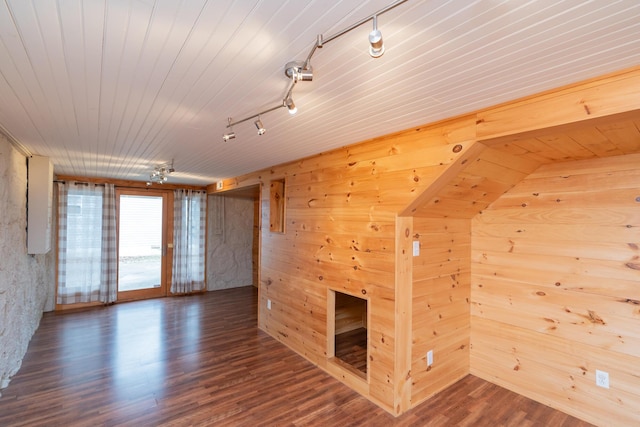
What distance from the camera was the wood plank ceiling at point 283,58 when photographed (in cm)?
106

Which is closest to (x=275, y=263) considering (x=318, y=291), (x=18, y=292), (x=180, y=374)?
(x=318, y=291)

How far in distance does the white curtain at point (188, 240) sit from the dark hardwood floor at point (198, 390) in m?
2.02

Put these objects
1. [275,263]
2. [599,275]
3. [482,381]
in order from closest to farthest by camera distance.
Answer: [599,275], [482,381], [275,263]

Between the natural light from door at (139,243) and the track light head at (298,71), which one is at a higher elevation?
the track light head at (298,71)

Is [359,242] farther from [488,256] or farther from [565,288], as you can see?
[565,288]

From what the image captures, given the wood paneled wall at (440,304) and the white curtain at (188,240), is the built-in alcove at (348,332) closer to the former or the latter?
the wood paneled wall at (440,304)

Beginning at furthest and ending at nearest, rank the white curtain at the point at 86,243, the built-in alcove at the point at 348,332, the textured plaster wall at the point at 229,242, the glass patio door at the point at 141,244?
1. the textured plaster wall at the point at 229,242
2. the glass patio door at the point at 141,244
3. the white curtain at the point at 86,243
4. the built-in alcove at the point at 348,332

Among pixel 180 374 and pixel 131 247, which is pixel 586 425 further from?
pixel 131 247

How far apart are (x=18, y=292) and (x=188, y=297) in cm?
309

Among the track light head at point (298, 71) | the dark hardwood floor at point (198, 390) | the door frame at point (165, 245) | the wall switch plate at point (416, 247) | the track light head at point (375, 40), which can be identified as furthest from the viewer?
the door frame at point (165, 245)

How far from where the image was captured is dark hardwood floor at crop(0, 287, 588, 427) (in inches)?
95.6

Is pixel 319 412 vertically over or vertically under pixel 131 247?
under

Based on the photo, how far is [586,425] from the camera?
7.86ft

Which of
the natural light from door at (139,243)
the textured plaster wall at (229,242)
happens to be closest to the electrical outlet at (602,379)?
the textured plaster wall at (229,242)
